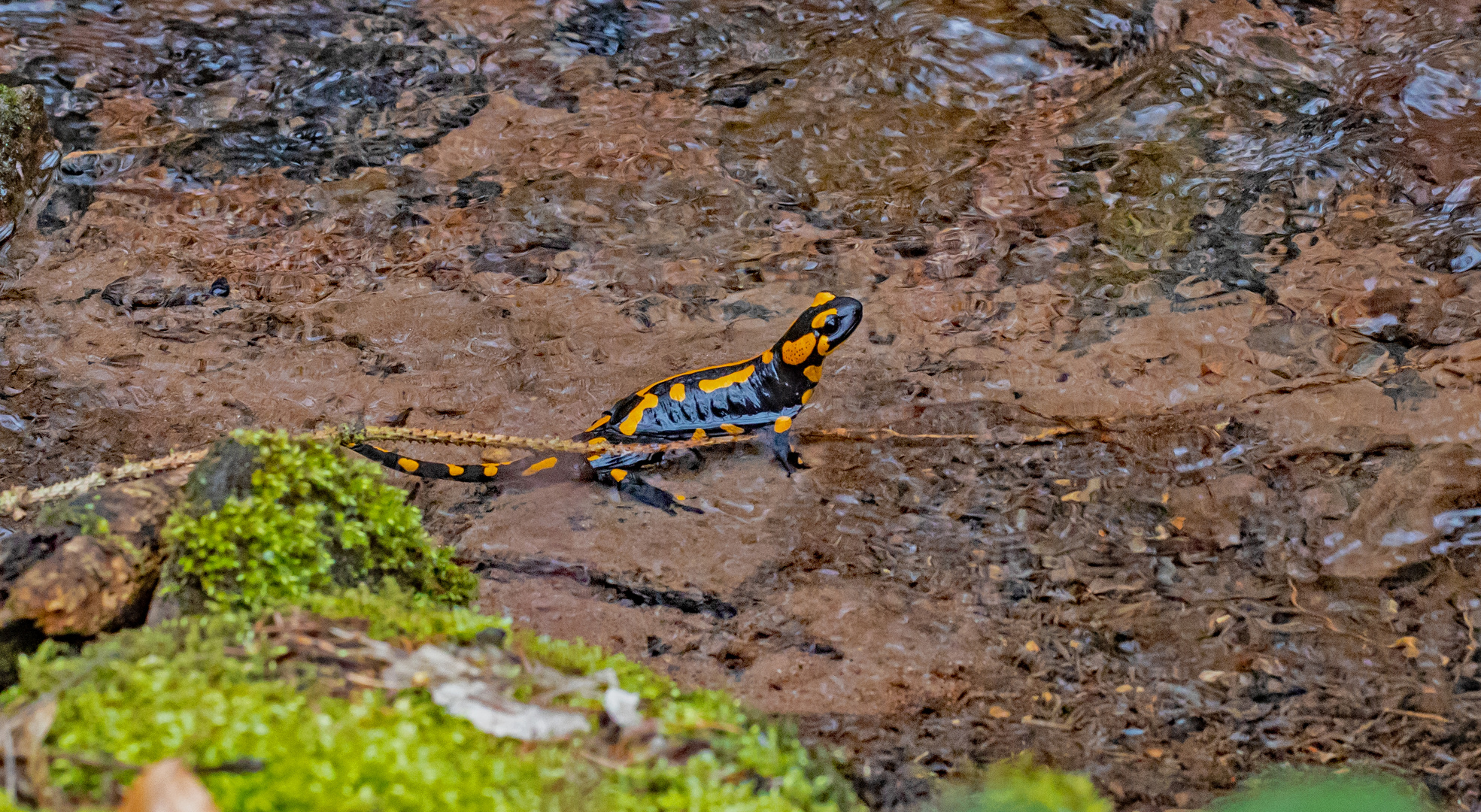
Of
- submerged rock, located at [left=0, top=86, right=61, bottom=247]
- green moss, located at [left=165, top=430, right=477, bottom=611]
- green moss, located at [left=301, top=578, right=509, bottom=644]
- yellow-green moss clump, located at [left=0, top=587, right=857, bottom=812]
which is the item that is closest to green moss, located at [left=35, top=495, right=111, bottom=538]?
green moss, located at [left=165, top=430, right=477, bottom=611]

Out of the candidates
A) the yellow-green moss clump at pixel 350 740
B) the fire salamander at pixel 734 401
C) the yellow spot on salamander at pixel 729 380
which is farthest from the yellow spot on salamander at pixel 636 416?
the yellow-green moss clump at pixel 350 740

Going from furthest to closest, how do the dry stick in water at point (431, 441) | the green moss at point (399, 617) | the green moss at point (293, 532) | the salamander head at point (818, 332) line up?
1. the salamander head at point (818, 332)
2. the dry stick in water at point (431, 441)
3. the green moss at point (293, 532)
4. the green moss at point (399, 617)

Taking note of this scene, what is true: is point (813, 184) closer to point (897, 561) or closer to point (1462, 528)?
point (897, 561)

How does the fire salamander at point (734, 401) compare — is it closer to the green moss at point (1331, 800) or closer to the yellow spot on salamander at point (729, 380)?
the yellow spot on salamander at point (729, 380)

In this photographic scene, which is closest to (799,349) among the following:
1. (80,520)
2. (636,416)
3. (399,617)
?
(636,416)

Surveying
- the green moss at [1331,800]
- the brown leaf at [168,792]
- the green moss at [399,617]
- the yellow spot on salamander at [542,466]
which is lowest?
the yellow spot on salamander at [542,466]

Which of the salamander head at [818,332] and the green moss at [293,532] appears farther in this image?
the salamander head at [818,332]

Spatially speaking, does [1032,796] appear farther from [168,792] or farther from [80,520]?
[80,520]
